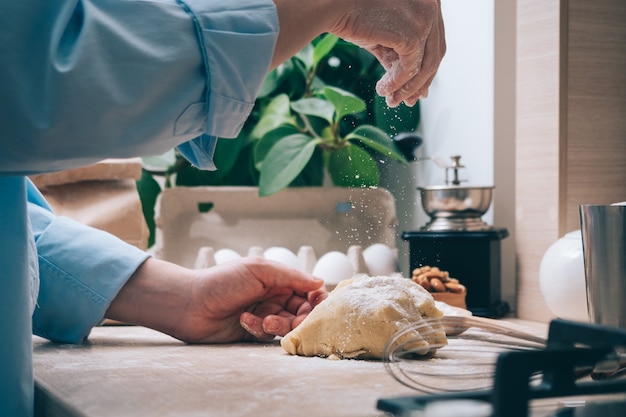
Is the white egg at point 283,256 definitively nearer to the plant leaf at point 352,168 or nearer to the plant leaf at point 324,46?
the plant leaf at point 352,168

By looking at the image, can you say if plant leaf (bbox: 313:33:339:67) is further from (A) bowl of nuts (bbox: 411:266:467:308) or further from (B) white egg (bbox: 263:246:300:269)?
(A) bowl of nuts (bbox: 411:266:467:308)

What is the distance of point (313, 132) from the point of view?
2.06 m

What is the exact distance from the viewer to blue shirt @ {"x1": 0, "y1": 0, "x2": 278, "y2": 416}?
1.86 ft

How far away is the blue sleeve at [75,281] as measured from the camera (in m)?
1.03

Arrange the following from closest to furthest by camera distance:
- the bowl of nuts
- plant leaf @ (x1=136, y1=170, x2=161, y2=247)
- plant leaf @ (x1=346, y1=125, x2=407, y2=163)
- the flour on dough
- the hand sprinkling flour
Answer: the hand sprinkling flour
the flour on dough
the bowl of nuts
plant leaf @ (x1=346, y1=125, x2=407, y2=163)
plant leaf @ (x1=136, y1=170, x2=161, y2=247)

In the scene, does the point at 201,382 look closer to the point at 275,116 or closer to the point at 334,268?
the point at 334,268

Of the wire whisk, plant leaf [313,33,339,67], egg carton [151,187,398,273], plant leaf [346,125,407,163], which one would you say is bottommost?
the wire whisk

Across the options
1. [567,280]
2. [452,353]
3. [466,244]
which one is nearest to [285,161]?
[466,244]

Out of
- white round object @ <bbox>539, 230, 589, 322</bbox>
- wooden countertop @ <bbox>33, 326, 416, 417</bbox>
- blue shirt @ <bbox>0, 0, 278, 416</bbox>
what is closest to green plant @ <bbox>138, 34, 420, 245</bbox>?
white round object @ <bbox>539, 230, 589, 322</bbox>

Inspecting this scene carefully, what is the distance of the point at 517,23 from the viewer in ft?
5.36

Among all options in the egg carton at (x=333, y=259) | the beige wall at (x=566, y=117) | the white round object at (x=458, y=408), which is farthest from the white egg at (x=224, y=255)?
the white round object at (x=458, y=408)

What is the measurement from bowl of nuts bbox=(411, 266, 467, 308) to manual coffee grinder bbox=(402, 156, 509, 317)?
0.32 ft

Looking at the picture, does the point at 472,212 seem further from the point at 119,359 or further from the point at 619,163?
the point at 119,359

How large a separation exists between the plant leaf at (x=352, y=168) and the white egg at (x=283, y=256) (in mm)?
286
